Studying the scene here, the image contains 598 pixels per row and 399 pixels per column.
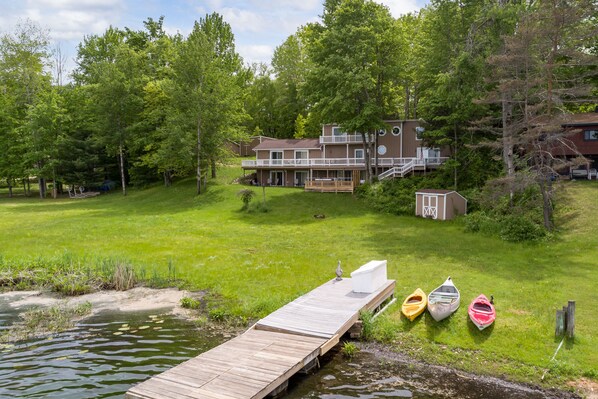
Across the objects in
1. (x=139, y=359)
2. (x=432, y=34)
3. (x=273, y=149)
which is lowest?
(x=139, y=359)

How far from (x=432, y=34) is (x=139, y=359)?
39.2 meters

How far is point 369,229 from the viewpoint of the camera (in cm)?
3209

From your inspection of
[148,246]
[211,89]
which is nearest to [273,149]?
[211,89]

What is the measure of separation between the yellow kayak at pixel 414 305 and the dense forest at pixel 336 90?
503 inches

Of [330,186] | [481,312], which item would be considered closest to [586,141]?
[330,186]

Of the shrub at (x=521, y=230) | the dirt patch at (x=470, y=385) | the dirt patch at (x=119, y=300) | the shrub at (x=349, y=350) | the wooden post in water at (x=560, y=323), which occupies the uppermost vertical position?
the shrub at (x=521, y=230)

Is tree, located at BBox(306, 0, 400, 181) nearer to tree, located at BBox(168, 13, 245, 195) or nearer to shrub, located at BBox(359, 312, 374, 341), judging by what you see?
tree, located at BBox(168, 13, 245, 195)

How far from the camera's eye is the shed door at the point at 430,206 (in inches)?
1353

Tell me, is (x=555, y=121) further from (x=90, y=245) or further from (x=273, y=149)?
(x=273, y=149)

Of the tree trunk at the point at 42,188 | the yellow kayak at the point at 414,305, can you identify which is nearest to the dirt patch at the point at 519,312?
the yellow kayak at the point at 414,305

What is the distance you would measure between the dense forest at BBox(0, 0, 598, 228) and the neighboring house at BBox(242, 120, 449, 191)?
3.37 m

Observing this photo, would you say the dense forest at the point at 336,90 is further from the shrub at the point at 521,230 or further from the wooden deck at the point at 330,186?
the wooden deck at the point at 330,186

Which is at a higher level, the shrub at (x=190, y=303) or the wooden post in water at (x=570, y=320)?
the wooden post in water at (x=570, y=320)

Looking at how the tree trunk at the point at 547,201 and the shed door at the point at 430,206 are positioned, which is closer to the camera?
the tree trunk at the point at 547,201
